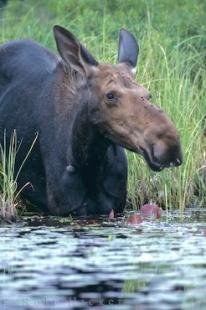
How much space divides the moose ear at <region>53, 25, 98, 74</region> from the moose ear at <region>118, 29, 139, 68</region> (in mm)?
361

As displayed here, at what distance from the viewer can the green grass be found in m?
11.9

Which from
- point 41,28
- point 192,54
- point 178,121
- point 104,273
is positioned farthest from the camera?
point 41,28

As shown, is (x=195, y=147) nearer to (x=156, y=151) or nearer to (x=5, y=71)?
(x=5, y=71)

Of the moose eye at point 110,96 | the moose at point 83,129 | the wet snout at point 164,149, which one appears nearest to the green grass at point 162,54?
the moose at point 83,129

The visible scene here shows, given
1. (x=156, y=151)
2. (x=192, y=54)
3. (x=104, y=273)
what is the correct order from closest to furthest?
(x=104, y=273), (x=156, y=151), (x=192, y=54)

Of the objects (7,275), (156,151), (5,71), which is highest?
(5,71)

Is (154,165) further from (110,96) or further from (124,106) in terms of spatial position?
(110,96)

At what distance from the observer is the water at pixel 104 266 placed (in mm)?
7391

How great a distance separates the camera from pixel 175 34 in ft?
53.7

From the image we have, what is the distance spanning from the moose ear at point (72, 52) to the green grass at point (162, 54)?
143 cm

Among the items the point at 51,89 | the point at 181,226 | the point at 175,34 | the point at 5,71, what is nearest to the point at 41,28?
the point at 175,34

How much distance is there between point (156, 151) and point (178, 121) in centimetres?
264

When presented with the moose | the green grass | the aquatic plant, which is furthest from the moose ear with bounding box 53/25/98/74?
the green grass

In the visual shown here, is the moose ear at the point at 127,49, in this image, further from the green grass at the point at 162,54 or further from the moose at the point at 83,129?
the green grass at the point at 162,54
